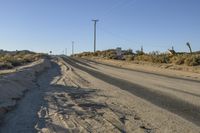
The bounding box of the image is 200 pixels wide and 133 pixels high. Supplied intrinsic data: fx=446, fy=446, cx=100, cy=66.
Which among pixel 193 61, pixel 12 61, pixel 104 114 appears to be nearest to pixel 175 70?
pixel 193 61

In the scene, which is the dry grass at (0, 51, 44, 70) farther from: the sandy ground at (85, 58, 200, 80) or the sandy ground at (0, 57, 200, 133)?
the sandy ground at (0, 57, 200, 133)

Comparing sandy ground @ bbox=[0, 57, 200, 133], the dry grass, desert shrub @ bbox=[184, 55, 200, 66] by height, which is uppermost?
sandy ground @ bbox=[0, 57, 200, 133]

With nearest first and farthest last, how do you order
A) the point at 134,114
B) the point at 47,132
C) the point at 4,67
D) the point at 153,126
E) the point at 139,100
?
the point at 47,132 < the point at 153,126 < the point at 134,114 < the point at 139,100 < the point at 4,67

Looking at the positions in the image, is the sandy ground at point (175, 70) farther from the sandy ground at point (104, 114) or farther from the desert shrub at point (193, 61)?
the sandy ground at point (104, 114)

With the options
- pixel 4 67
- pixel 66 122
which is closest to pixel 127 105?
pixel 66 122

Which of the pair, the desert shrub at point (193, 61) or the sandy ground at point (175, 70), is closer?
the sandy ground at point (175, 70)

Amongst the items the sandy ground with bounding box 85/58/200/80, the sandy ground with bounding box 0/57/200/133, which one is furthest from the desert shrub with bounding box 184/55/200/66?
the sandy ground with bounding box 0/57/200/133

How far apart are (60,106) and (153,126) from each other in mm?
4669

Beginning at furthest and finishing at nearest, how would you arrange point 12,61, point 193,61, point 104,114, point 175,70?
point 12,61 < point 193,61 < point 175,70 < point 104,114

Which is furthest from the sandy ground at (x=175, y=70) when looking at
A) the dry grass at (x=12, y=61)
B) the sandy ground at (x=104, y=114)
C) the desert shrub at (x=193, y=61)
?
the sandy ground at (x=104, y=114)

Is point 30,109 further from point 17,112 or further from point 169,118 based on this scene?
point 169,118

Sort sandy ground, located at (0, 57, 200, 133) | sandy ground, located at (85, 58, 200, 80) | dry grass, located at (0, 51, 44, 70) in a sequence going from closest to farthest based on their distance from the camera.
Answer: sandy ground, located at (0, 57, 200, 133) → sandy ground, located at (85, 58, 200, 80) → dry grass, located at (0, 51, 44, 70)

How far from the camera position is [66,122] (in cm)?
1173

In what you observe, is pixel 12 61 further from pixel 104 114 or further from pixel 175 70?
pixel 104 114
